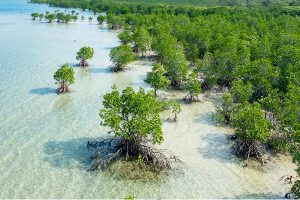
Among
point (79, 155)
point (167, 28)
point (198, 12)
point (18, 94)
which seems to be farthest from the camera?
point (198, 12)

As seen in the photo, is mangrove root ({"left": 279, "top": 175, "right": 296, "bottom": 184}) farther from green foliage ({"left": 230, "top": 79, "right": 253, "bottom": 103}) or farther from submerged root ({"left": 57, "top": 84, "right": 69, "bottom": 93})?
submerged root ({"left": 57, "top": 84, "right": 69, "bottom": 93})

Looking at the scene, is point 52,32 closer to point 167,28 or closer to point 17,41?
point 17,41

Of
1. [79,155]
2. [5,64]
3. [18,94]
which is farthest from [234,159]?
[5,64]

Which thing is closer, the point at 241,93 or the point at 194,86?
the point at 241,93

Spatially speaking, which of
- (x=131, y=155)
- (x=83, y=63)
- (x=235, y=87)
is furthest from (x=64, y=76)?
(x=235, y=87)

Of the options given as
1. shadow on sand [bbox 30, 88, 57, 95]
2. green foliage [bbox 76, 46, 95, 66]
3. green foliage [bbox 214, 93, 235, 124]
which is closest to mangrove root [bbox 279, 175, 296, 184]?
green foliage [bbox 214, 93, 235, 124]

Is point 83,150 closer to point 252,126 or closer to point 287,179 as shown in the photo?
point 252,126

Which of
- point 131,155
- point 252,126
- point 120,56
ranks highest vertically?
point 252,126
